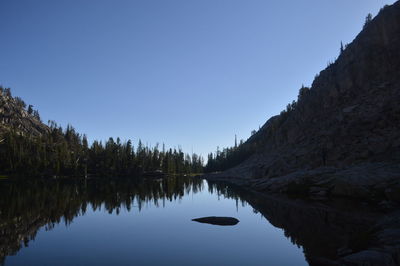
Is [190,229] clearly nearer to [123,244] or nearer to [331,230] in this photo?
[123,244]

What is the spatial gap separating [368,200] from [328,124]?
5552 centimetres

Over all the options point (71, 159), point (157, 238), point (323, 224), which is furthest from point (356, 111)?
point (71, 159)

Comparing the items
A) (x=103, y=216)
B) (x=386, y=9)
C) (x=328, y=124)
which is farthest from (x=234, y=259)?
(x=386, y=9)

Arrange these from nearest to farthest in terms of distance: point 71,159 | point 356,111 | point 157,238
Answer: point 157,238, point 356,111, point 71,159

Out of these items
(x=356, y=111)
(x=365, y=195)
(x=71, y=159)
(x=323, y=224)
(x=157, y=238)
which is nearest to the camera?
(x=157, y=238)

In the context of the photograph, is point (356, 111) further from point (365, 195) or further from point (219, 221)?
point (219, 221)

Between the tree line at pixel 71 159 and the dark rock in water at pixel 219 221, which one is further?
the tree line at pixel 71 159

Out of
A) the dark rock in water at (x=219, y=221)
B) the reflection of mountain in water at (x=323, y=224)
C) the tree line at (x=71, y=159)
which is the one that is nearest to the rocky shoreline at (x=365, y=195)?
the reflection of mountain in water at (x=323, y=224)

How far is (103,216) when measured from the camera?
120ft

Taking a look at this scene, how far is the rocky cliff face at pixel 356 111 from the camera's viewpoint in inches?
2428

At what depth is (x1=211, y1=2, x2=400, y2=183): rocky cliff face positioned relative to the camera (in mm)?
61659

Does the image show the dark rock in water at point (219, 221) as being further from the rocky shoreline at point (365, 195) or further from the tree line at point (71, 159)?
the tree line at point (71, 159)

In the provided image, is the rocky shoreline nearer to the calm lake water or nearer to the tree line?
the calm lake water

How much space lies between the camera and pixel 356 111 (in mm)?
77438
